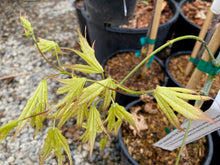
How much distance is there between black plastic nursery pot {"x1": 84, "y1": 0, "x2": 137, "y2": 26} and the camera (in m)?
1.18

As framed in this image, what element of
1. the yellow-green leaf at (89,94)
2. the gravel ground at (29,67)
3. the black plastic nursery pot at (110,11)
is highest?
the yellow-green leaf at (89,94)

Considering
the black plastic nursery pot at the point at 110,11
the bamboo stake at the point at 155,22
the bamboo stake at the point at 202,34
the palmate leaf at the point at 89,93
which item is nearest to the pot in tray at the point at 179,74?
the bamboo stake at the point at 202,34

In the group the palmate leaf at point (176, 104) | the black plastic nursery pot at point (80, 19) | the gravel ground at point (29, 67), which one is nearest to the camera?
the palmate leaf at point (176, 104)

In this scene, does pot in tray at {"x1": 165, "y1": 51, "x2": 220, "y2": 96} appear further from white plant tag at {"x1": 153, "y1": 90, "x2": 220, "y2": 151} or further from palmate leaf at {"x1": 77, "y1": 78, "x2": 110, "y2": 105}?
palmate leaf at {"x1": 77, "y1": 78, "x2": 110, "y2": 105}

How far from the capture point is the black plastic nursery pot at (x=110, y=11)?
1.18 m

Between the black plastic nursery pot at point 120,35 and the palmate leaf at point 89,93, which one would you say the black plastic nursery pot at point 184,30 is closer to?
the black plastic nursery pot at point 120,35

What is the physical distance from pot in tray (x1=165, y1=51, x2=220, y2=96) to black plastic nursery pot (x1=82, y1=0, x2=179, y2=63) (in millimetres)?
169

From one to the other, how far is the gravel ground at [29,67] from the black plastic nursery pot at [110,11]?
0.48 meters

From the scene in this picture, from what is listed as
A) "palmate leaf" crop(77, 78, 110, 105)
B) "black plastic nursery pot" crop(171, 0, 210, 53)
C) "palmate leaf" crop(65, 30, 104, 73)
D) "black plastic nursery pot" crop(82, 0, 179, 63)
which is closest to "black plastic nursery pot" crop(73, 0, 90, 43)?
"black plastic nursery pot" crop(82, 0, 179, 63)

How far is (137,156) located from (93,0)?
1.02m

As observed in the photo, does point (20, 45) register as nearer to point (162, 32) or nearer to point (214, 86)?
point (162, 32)

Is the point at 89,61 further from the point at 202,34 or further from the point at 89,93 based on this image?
the point at 202,34

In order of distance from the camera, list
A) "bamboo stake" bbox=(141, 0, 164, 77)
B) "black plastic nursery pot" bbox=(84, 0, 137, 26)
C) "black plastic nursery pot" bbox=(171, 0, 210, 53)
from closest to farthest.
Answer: "bamboo stake" bbox=(141, 0, 164, 77), "black plastic nursery pot" bbox=(84, 0, 137, 26), "black plastic nursery pot" bbox=(171, 0, 210, 53)

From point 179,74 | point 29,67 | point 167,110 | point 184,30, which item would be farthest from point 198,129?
point 29,67
